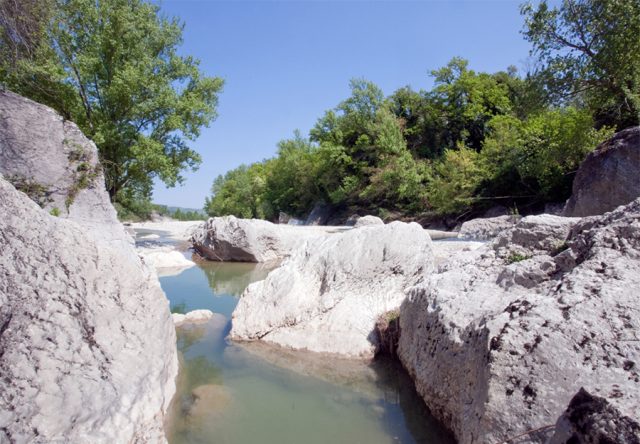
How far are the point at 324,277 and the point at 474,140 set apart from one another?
33.3 meters

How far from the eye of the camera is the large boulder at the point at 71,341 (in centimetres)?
275

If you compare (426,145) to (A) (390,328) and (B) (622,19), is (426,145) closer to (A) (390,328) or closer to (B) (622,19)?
(B) (622,19)

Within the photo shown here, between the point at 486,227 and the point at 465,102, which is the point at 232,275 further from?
the point at 465,102

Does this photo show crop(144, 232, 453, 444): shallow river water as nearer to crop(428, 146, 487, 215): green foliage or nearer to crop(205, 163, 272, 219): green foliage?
crop(428, 146, 487, 215): green foliage

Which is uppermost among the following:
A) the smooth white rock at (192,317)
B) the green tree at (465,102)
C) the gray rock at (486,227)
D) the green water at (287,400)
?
the green tree at (465,102)

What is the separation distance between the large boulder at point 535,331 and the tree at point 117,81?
1585cm

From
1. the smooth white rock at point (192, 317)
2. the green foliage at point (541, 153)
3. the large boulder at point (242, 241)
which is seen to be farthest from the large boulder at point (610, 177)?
the smooth white rock at point (192, 317)

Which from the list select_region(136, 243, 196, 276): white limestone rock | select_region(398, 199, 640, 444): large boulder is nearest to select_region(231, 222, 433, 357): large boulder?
select_region(398, 199, 640, 444): large boulder

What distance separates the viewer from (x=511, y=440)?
271 centimetres

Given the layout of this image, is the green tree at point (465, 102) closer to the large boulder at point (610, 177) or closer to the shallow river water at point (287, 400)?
the large boulder at point (610, 177)

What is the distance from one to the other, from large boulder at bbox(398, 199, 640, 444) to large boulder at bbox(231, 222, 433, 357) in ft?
5.89

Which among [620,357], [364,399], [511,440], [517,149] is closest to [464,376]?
[511,440]

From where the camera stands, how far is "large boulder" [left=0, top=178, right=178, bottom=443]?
275 centimetres

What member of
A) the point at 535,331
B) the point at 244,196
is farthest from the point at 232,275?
the point at 244,196
